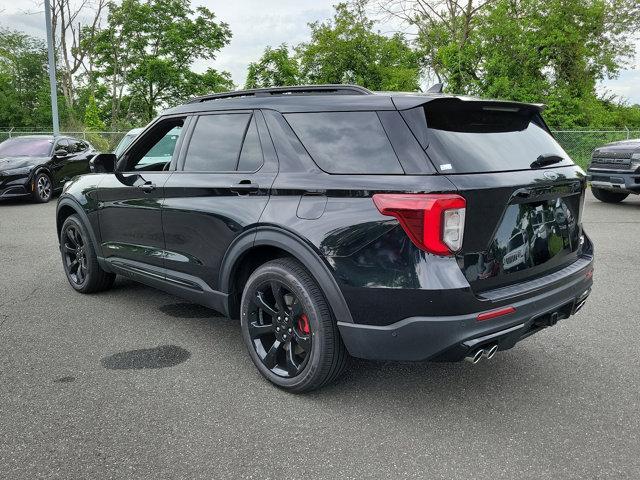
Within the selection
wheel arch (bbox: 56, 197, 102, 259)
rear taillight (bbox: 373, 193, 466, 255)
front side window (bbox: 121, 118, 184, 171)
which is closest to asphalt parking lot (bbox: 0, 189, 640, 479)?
wheel arch (bbox: 56, 197, 102, 259)

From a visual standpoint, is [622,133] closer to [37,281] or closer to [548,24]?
[548,24]

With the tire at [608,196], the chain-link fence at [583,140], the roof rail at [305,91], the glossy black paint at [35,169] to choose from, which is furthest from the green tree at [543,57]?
the roof rail at [305,91]

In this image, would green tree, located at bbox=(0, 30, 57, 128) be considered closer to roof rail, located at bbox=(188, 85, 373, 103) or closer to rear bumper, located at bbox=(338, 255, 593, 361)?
roof rail, located at bbox=(188, 85, 373, 103)

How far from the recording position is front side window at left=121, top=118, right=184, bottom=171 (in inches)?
159

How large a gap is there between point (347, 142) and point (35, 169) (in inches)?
440

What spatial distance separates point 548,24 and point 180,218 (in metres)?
25.2

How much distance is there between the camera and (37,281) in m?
5.59

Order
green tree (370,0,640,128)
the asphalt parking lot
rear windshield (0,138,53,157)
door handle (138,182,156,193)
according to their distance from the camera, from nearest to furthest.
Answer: the asphalt parking lot → door handle (138,182,156,193) → rear windshield (0,138,53,157) → green tree (370,0,640,128)

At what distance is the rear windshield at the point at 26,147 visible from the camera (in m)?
12.4

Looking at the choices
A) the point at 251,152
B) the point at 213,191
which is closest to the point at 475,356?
the point at 251,152

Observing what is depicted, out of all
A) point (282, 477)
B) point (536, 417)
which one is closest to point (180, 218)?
Result: point (282, 477)

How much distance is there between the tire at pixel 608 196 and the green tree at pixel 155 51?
32.5 metres

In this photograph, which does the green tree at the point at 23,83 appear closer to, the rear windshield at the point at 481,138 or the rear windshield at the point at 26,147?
the rear windshield at the point at 26,147

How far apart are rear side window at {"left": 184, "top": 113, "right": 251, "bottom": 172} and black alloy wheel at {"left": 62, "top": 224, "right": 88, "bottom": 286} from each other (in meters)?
1.85
